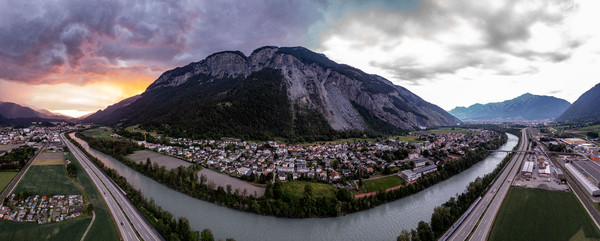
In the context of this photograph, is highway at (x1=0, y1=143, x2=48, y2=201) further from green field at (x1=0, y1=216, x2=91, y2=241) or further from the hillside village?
the hillside village

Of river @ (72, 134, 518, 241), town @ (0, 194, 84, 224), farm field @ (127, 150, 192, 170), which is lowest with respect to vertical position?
river @ (72, 134, 518, 241)

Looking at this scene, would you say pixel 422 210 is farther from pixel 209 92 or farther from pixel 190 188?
pixel 209 92

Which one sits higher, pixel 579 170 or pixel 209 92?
pixel 209 92

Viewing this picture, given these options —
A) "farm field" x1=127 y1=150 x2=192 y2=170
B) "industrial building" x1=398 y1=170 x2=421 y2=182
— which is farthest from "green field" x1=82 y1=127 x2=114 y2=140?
"industrial building" x1=398 y1=170 x2=421 y2=182

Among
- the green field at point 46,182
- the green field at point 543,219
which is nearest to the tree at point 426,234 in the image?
the green field at point 543,219

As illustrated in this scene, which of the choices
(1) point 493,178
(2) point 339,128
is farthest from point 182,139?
(1) point 493,178

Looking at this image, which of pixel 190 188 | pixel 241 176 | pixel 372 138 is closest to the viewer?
pixel 190 188

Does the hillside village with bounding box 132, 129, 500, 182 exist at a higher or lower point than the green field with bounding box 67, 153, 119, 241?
higher
